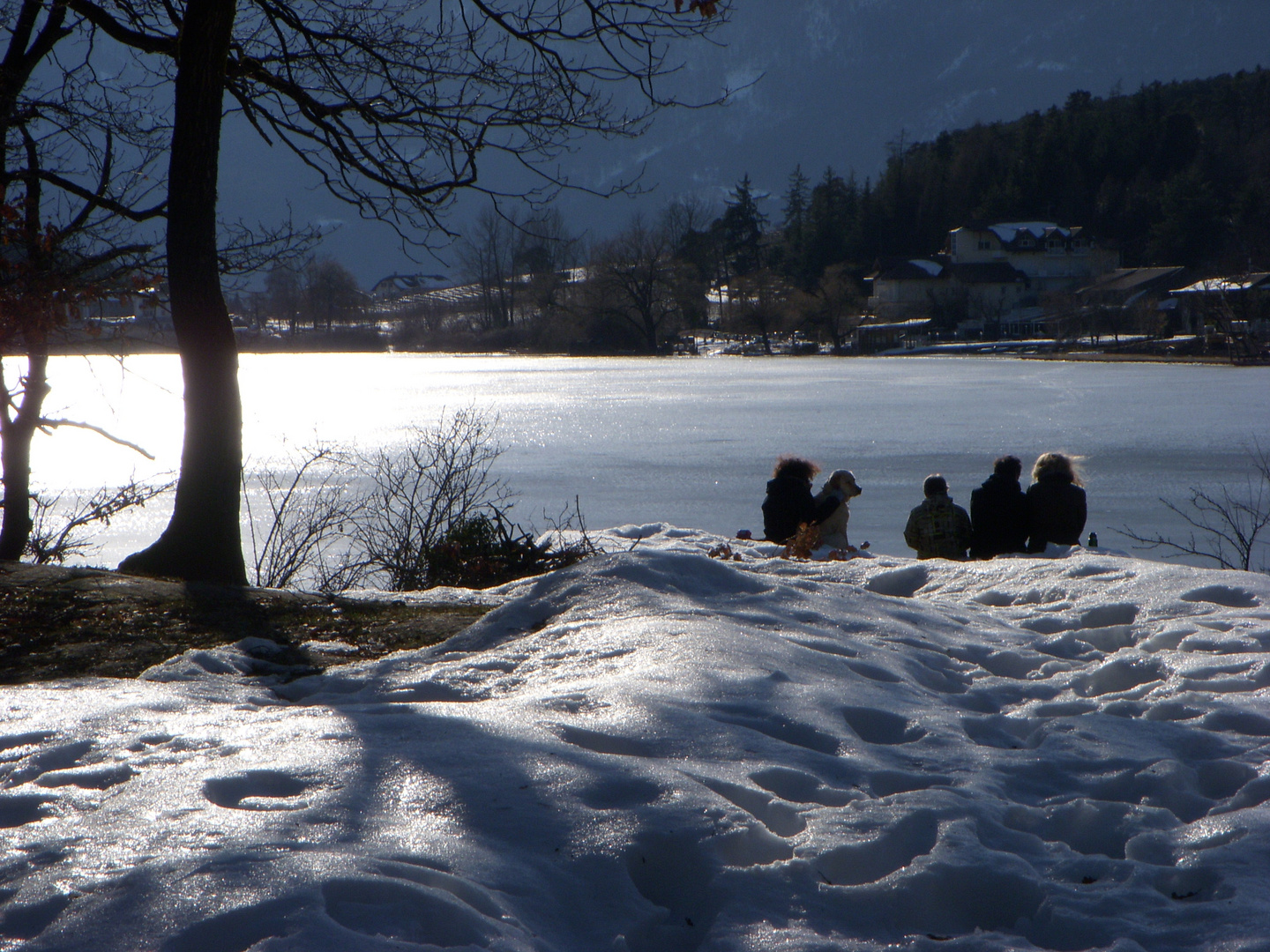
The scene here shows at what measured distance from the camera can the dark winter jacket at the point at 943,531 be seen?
27.2ft

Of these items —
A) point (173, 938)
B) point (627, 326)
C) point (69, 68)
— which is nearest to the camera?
point (173, 938)

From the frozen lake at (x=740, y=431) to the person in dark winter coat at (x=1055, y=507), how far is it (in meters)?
3.74

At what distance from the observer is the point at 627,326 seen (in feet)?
258

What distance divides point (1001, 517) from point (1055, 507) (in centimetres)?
45

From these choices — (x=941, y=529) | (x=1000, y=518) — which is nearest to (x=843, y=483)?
(x=941, y=529)

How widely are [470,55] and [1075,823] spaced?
21.9ft

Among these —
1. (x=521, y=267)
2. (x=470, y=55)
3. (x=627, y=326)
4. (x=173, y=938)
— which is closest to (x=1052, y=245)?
(x=627, y=326)

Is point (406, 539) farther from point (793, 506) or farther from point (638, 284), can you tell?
point (638, 284)

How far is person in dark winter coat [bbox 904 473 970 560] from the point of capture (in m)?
8.28

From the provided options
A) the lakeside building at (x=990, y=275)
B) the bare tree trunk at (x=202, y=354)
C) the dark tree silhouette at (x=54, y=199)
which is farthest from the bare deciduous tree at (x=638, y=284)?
the bare tree trunk at (x=202, y=354)

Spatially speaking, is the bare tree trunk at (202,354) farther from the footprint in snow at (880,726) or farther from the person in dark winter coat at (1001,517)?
the person in dark winter coat at (1001,517)

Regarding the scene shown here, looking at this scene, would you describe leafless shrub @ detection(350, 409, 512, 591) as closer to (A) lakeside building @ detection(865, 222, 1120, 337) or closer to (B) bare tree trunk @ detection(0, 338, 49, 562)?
(B) bare tree trunk @ detection(0, 338, 49, 562)

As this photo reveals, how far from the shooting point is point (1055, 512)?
26.3ft

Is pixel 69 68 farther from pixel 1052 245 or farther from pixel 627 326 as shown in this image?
pixel 1052 245
